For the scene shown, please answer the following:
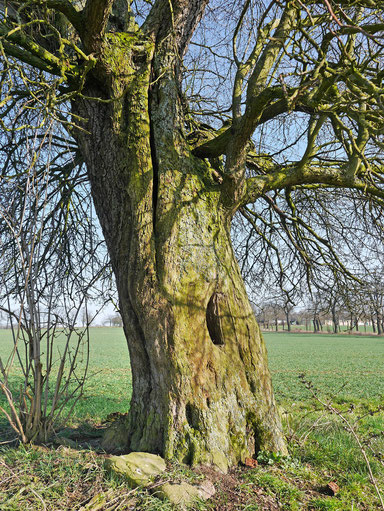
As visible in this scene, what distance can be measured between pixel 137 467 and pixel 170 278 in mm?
1580

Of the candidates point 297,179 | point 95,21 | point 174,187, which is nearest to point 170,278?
point 174,187

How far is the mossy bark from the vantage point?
10.9 ft

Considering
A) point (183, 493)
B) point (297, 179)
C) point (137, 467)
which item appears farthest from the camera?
point (297, 179)

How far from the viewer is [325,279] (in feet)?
21.2

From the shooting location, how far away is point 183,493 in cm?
275

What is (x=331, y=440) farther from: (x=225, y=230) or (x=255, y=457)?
(x=225, y=230)

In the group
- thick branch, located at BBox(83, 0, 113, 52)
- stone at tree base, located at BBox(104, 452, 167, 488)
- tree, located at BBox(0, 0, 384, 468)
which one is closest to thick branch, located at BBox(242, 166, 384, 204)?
tree, located at BBox(0, 0, 384, 468)

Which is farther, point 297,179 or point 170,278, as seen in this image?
point 297,179

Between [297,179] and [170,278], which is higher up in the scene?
[297,179]

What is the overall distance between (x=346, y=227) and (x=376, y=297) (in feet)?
4.31

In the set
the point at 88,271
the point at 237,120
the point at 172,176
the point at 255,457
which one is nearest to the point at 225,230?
the point at 172,176

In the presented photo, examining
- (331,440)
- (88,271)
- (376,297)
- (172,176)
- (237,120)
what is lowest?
(331,440)

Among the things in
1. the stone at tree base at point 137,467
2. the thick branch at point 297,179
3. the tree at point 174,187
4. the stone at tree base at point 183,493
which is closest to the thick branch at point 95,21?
the tree at point 174,187

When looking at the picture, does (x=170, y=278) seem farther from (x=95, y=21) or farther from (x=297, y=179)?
(x=95, y=21)
